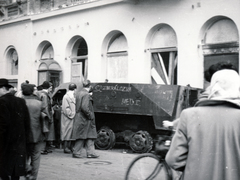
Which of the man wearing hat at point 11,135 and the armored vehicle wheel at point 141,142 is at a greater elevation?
the man wearing hat at point 11,135

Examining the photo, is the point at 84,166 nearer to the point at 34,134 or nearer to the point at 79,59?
the point at 34,134

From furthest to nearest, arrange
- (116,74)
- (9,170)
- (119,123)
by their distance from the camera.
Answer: (116,74), (119,123), (9,170)

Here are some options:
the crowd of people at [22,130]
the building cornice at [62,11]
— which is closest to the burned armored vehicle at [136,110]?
the crowd of people at [22,130]

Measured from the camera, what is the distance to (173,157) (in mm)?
2766

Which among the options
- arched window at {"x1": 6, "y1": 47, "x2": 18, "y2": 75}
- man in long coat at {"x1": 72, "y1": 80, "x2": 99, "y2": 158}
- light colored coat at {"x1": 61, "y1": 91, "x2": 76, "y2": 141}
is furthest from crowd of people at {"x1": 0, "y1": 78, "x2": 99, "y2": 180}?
arched window at {"x1": 6, "y1": 47, "x2": 18, "y2": 75}

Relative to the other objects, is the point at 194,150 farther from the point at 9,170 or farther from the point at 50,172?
the point at 50,172

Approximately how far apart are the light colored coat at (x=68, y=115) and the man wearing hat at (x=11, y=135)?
4.92 meters

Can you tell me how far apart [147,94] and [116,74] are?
5821mm

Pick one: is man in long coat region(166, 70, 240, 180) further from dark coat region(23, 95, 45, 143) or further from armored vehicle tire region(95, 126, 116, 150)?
armored vehicle tire region(95, 126, 116, 150)

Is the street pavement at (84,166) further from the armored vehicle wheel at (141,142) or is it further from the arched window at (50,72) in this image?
the arched window at (50,72)

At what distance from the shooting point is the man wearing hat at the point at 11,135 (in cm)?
519

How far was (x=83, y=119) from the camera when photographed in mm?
9570

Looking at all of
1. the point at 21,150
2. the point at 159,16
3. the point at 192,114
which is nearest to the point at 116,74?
the point at 159,16

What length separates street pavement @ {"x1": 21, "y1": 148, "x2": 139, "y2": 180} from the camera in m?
7.18
